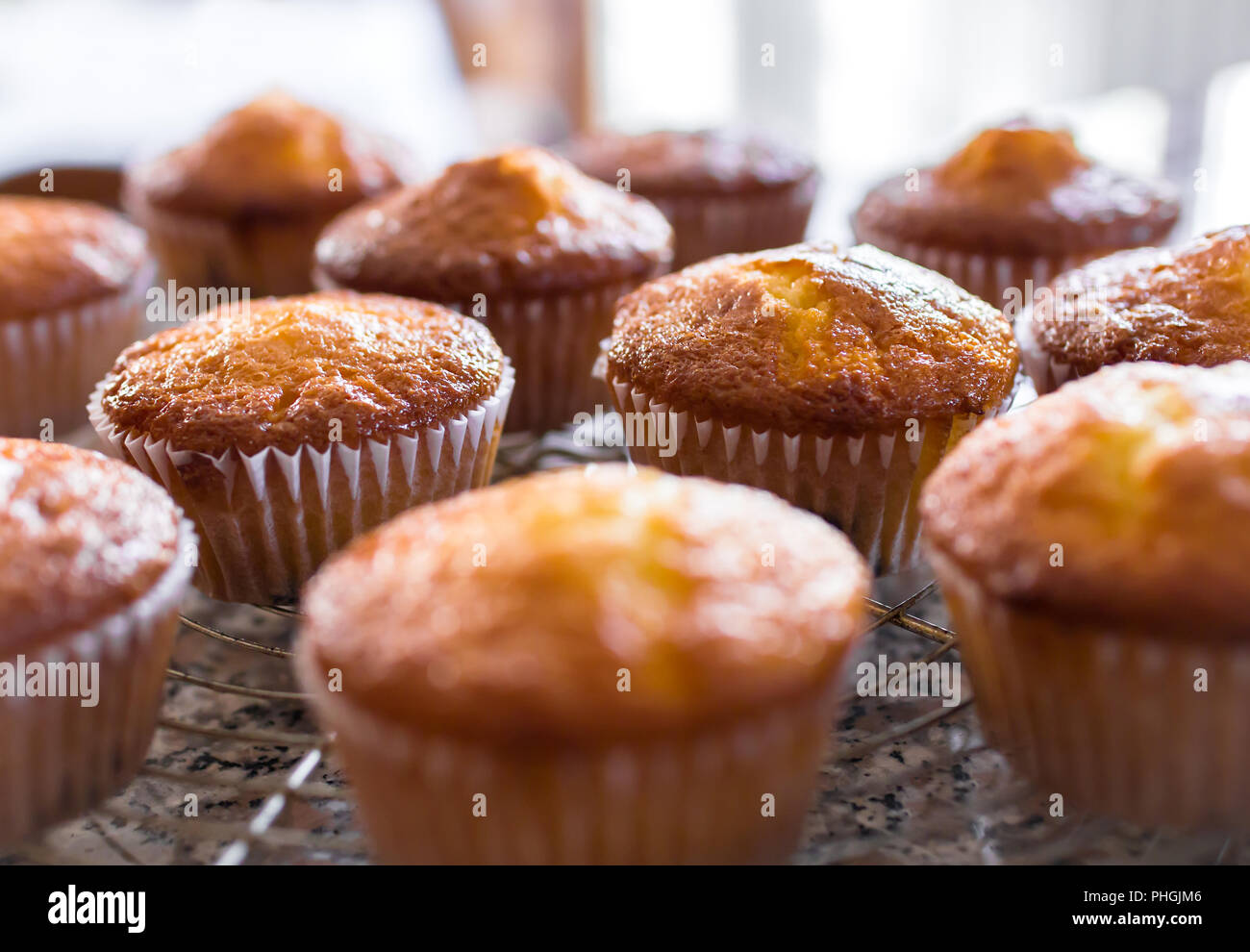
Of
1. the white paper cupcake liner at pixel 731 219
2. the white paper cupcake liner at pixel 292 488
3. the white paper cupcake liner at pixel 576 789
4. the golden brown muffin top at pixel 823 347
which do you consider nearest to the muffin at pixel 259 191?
the white paper cupcake liner at pixel 731 219

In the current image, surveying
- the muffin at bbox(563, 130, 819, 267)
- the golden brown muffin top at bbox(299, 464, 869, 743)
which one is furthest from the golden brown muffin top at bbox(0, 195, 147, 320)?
the golden brown muffin top at bbox(299, 464, 869, 743)

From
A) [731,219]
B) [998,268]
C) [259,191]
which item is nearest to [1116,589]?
[998,268]

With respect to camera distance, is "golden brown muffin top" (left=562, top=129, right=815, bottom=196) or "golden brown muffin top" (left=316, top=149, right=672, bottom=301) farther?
"golden brown muffin top" (left=562, top=129, right=815, bottom=196)

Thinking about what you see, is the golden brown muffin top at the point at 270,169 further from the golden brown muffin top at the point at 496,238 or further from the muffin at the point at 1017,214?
the muffin at the point at 1017,214

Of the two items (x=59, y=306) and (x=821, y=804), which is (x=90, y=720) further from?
(x=59, y=306)

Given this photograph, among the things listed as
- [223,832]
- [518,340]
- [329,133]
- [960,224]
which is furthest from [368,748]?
[329,133]

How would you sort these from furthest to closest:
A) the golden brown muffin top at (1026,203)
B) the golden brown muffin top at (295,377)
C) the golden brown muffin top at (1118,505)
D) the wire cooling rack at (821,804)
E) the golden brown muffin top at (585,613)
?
the golden brown muffin top at (1026,203)
the golden brown muffin top at (295,377)
the wire cooling rack at (821,804)
the golden brown muffin top at (1118,505)
the golden brown muffin top at (585,613)

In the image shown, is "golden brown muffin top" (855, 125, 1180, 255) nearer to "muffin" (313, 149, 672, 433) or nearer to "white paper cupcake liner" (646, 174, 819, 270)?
"white paper cupcake liner" (646, 174, 819, 270)
